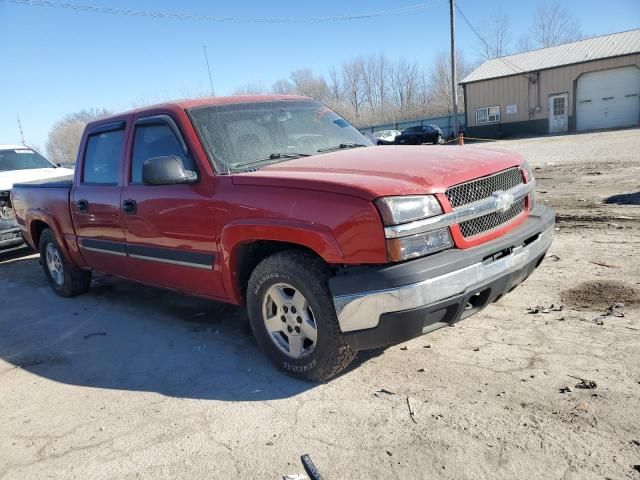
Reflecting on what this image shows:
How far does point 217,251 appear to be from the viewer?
3.65 m

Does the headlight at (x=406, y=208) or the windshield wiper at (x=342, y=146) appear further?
the windshield wiper at (x=342, y=146)

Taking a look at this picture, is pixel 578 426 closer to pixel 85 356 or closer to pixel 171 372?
pixel 171 372

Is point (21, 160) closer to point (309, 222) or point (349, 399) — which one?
point (309, 222)

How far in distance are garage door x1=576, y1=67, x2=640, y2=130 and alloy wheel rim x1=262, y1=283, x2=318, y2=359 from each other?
118ft

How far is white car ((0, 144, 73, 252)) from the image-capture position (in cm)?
844

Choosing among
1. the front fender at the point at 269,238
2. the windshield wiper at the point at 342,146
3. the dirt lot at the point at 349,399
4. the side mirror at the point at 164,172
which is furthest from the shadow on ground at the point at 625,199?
the side mirror at the point at 164,172

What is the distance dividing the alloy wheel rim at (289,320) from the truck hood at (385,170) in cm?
70

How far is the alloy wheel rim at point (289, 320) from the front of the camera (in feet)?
10.6

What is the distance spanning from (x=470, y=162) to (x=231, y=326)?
2484mm

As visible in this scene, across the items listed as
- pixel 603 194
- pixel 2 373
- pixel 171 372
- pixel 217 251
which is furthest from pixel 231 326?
pixel 603 194

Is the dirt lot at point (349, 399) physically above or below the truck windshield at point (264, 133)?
below

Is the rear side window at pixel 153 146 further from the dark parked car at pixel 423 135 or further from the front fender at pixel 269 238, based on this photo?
the dark parked car at pixel 423 135

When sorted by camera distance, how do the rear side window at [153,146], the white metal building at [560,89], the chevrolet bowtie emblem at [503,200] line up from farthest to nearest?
the white metal building at [560,89], the rear side window at [153,146], the chevrolet bowtie emblem at [503,200]

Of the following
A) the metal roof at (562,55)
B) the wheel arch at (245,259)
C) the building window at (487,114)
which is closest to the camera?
the wheel arch at (245,259)
